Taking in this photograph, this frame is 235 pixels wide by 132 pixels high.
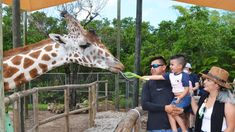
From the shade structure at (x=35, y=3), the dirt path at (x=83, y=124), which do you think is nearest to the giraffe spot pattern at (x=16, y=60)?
the shade structure at (x=35, y=3)

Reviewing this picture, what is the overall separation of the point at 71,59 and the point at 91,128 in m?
4.12

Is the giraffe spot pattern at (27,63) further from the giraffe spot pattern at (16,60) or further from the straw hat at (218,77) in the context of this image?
the straw hat at (218,77)

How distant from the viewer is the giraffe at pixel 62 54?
3.37m

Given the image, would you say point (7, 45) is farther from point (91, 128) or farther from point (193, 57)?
point (91, 128)

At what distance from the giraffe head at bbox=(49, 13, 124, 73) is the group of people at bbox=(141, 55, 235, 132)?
1.60 ft

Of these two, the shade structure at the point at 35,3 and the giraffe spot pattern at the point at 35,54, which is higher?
the shade structure at the point at 35,3

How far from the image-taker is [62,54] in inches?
137

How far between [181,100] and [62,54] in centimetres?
110

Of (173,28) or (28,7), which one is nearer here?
(28,7)

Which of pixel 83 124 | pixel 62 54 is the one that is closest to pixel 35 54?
pixel 62 54

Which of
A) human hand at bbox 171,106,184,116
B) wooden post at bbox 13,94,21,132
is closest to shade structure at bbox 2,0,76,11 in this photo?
wooden post at bbox 13,94,21,132

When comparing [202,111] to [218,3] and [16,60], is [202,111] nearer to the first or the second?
[16,60]

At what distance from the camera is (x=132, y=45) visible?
571 inches

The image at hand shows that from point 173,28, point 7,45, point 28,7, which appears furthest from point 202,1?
point 7,45
